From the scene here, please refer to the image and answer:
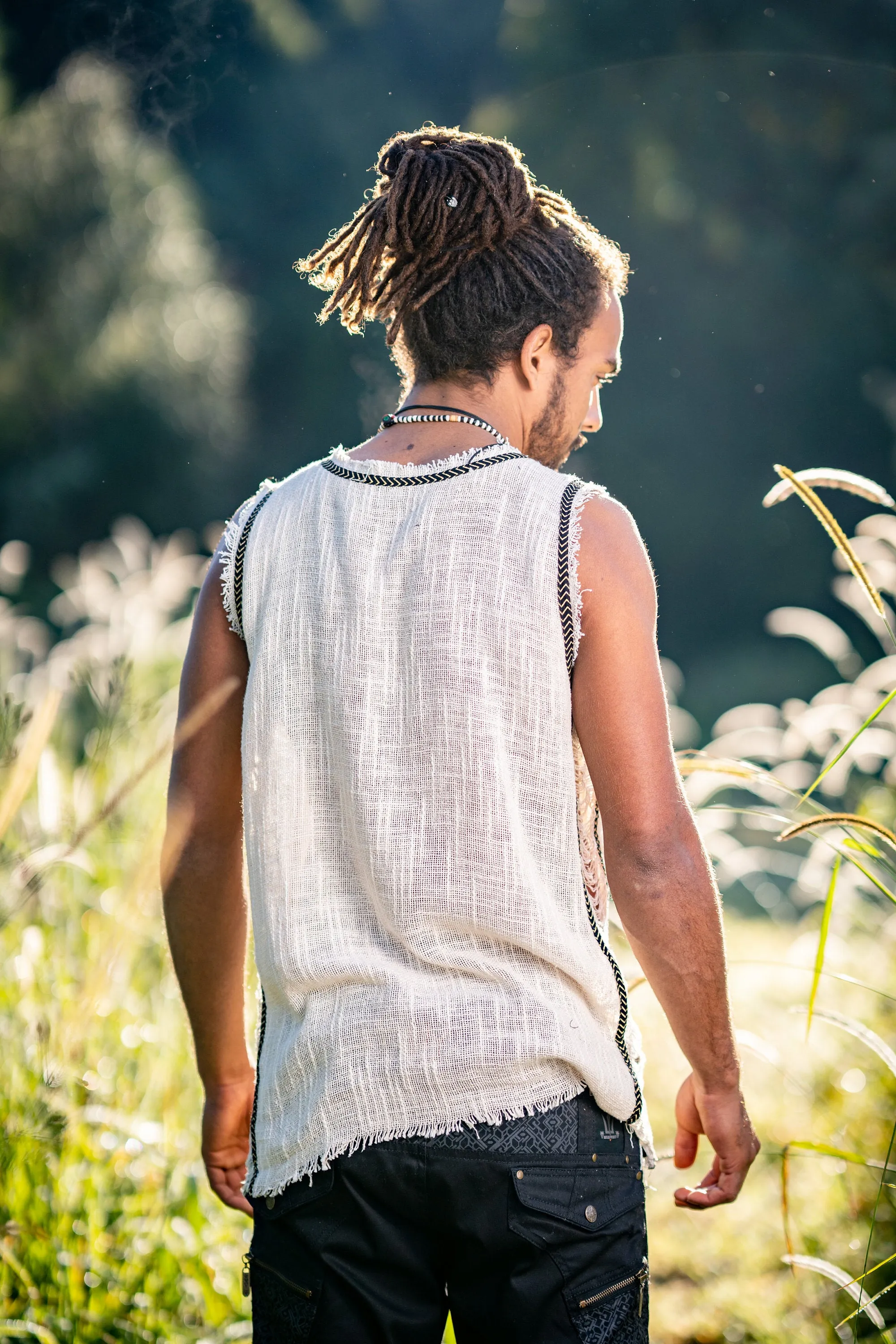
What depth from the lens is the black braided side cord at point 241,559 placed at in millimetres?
1373

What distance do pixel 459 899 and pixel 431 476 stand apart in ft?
1.43

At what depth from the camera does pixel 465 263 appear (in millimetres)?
1440

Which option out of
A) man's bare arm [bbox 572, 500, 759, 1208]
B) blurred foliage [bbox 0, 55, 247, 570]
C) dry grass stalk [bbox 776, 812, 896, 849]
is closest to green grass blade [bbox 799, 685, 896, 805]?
dry grass stalk [bbox 776, 812, 896, 849]

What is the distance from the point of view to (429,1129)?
1139 mm

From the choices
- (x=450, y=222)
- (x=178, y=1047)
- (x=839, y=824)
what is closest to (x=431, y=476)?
(x=450, y=222)

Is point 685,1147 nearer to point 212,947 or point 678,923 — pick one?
point 678,923

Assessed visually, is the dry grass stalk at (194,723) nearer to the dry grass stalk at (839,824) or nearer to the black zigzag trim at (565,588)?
the black zigzag trim at (565,588)

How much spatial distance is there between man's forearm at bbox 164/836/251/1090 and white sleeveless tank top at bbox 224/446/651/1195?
0.22m

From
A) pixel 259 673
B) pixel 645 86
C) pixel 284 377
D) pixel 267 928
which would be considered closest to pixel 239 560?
pixel 259 673

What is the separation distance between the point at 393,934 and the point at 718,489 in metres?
20.2

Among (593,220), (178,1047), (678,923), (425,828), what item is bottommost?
(178,1047)

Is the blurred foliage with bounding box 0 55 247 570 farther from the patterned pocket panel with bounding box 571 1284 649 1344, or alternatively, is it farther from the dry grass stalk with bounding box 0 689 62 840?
the patterned pocket panel with bounding box 571 1284 649 1344

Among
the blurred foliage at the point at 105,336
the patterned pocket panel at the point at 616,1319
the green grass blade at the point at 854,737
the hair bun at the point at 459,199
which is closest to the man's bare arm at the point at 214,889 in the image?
the hair bun at the point at 459,199

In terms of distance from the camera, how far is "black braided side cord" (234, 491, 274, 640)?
137 centimetres
